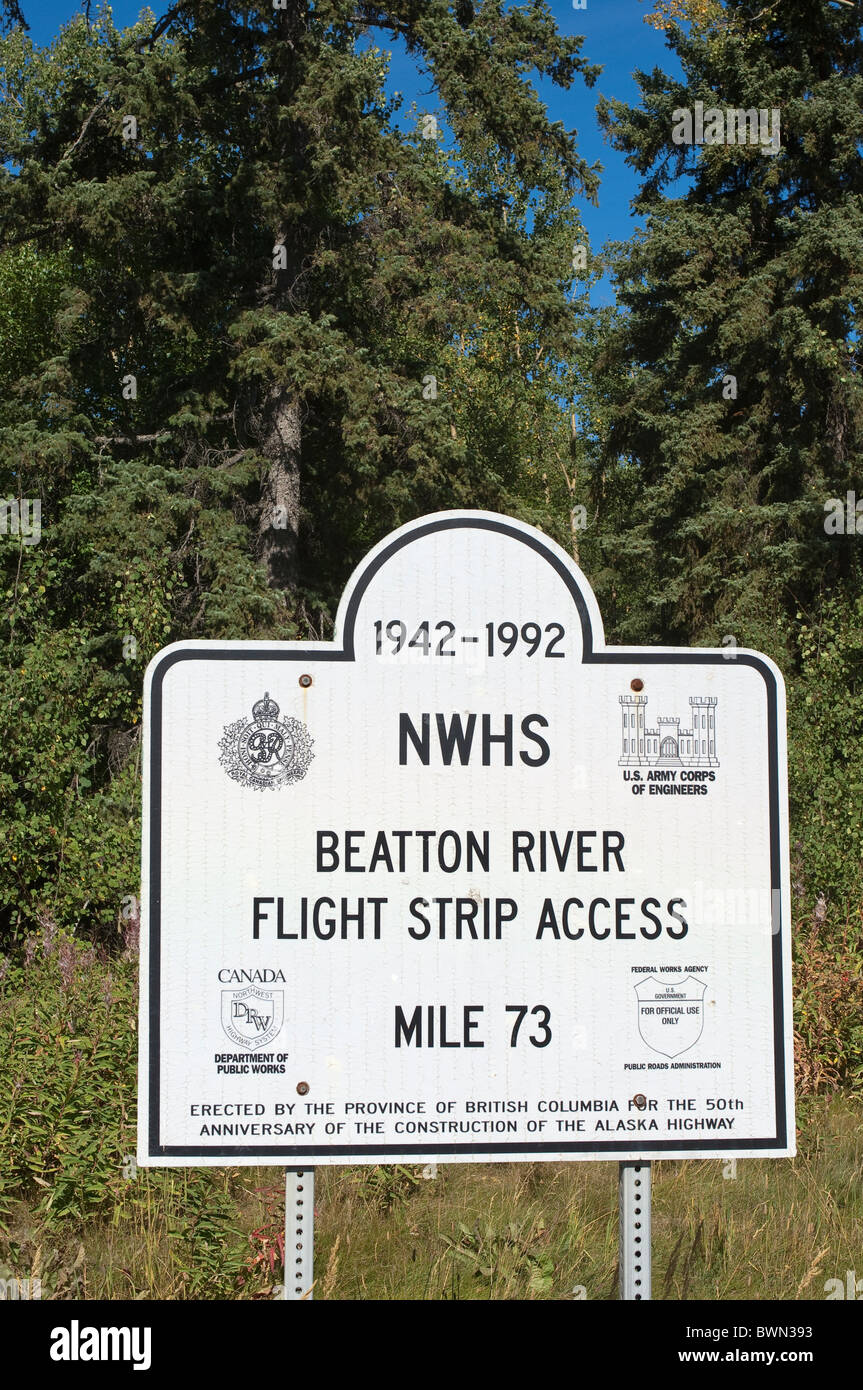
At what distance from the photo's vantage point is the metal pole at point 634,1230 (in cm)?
320

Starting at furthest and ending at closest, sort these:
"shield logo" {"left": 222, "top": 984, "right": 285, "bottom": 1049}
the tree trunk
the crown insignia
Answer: the tree trunk, the crown insignia, "shield logo" {"left": 222, "top": 984, "right": 285, "bottom": 1049}

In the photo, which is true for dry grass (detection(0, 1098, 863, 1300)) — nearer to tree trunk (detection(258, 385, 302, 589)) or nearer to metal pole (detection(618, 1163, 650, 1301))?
metal pole (detection(618, 1163, 650, 1301))

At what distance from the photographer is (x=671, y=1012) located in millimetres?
3201


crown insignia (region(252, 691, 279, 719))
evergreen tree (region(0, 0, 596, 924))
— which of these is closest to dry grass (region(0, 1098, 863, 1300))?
crown insignia (region(252, 691, 279, 719))

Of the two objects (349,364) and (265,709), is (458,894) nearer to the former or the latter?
(265,709)

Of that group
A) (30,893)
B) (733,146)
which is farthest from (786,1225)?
(733,146)

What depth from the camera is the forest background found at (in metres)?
10.1

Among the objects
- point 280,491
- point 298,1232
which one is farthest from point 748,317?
→ point 298,1232

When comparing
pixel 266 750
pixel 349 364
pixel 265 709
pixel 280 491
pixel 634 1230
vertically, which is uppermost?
pixel 349 364

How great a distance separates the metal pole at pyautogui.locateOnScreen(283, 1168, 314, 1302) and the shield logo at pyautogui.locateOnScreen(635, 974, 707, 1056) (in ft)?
3.27

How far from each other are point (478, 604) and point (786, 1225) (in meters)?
2.88

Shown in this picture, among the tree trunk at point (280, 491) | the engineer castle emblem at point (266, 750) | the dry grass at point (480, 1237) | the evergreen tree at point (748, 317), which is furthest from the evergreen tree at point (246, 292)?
the engineer castle emblem at point (266, 750)

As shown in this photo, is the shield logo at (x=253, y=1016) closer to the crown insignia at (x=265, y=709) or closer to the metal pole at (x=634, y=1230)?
the crown insignia at (x=265, y=709)

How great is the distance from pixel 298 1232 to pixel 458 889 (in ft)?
3.36
